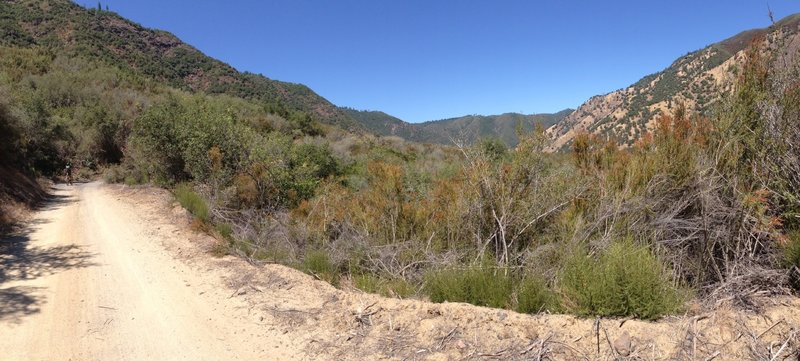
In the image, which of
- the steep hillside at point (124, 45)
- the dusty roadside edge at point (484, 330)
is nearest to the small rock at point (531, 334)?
the dusty roadside edge at point (484, 330)

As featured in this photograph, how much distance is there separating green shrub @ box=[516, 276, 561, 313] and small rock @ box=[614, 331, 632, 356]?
679mm

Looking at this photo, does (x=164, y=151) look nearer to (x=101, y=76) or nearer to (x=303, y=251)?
(x=303, y=251)

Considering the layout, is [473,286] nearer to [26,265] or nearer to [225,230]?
[225,230]

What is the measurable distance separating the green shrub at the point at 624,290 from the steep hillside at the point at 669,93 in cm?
238

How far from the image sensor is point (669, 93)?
63312 mm

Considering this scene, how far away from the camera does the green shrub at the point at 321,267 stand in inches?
246

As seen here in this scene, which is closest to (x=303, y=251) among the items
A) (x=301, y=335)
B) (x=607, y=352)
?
(x=301, y=335)

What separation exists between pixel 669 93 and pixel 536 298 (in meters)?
72.7

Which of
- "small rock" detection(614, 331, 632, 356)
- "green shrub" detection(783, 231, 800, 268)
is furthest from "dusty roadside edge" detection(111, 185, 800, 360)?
"green shrub" detection(783, 231, 800, 268)

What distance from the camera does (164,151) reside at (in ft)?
53.0

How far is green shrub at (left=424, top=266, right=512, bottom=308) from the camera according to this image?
4.68m

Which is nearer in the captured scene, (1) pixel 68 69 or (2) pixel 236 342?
(2) pixel 236 342

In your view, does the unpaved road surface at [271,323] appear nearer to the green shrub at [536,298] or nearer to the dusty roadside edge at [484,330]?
the dusty roadside edge at [484,330]

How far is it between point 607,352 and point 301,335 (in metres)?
3.06
